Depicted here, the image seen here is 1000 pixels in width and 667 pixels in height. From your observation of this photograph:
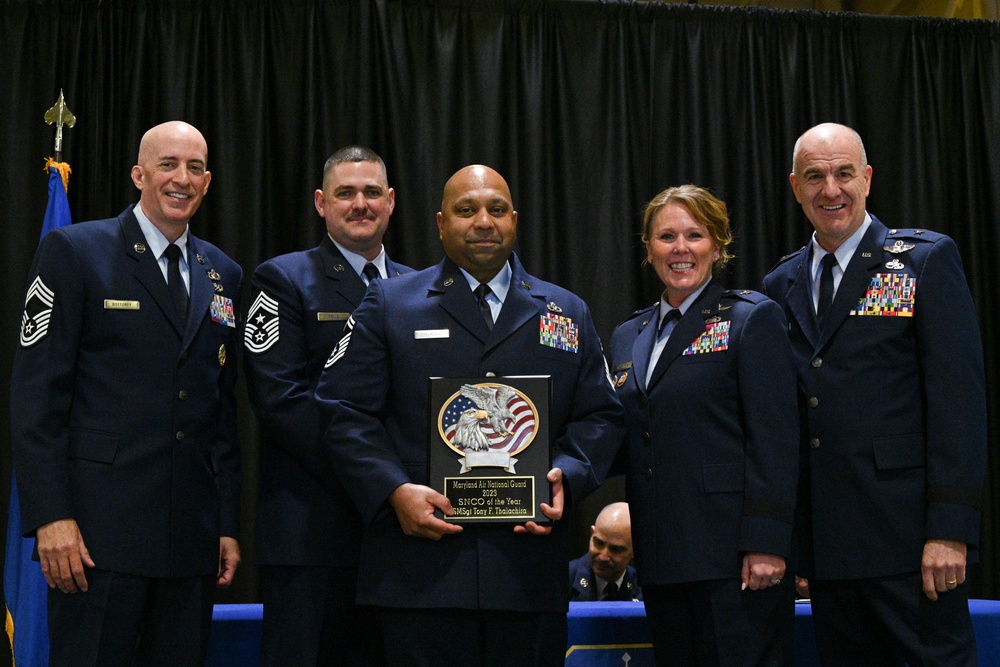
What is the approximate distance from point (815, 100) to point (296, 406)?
3.74m

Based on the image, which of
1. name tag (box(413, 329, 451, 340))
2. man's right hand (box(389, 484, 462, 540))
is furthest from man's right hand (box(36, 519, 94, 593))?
name tag (box(413, 329, 451, 340))

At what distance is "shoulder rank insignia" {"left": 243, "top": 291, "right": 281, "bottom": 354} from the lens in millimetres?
3033

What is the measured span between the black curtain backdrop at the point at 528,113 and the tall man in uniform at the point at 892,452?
7.62ft

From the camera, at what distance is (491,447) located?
242 cm

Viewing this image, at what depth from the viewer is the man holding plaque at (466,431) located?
7.93 feet

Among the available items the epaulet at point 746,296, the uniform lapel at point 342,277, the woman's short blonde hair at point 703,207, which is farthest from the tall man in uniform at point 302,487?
the epaulet at point 746,296

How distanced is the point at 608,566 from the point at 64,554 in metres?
2.36

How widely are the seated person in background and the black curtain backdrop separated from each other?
1.28 metres

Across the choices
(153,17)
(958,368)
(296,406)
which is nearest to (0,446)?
(153,17)

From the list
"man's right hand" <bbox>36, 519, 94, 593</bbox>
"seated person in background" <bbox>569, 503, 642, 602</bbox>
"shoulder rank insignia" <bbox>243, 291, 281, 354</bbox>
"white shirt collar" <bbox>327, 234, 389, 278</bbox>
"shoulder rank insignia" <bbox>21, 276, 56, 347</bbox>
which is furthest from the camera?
"seated person in background" <bbox>569, 503, 642, 602</bbox>

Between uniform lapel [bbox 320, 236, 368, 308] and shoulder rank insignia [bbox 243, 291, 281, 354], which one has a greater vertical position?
uniform lapel [bbox 320, 236, 368, 308]

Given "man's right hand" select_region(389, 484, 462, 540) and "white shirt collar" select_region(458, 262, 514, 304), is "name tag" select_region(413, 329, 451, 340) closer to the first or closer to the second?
"white shirt collar" select_region(458, 262, 514, 304)

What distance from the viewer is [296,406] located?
2.90m

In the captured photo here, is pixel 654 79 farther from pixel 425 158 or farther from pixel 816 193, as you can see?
pixel 816 193
